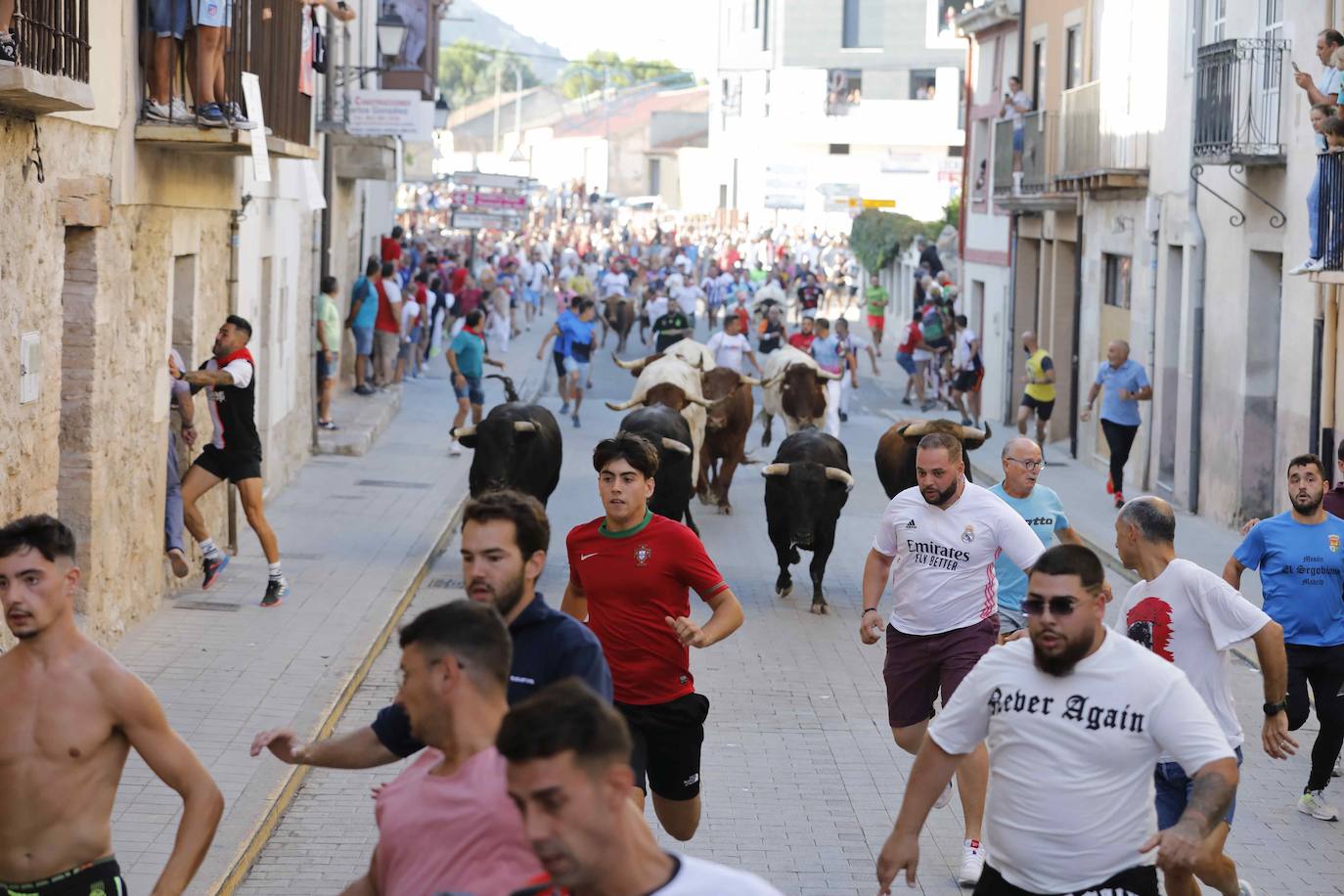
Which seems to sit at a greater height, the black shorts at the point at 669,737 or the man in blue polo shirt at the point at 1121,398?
the man in blue polo shirt at the point at 1121,398

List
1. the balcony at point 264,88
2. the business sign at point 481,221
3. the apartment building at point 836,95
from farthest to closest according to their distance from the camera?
1. the apartment building at point 836,95
2. the business sign at point 481,221
3. the balcony at point 264,88

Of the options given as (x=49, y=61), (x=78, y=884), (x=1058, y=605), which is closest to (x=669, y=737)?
(x=1058, y=605)

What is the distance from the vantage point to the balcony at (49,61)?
361 inches

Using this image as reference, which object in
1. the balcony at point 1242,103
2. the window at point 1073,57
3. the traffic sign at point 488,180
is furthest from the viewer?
the traffic sign at point 488,180

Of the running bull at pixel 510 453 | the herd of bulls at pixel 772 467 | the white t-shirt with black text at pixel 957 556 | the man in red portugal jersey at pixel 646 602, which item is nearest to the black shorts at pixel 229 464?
the herd of bulls at pixel 772 467

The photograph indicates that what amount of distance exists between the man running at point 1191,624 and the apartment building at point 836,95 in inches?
2206

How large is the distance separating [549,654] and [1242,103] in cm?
1662

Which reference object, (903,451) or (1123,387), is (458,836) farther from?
(1123,387)

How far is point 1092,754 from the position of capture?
5.33m

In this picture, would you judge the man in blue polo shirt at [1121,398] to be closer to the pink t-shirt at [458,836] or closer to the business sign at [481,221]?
the pink t-shirt at [458,836]

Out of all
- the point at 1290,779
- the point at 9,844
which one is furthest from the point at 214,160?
the point at 9,844

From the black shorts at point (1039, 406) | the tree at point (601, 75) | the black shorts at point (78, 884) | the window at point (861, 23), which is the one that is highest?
the tree at point (601, 75)

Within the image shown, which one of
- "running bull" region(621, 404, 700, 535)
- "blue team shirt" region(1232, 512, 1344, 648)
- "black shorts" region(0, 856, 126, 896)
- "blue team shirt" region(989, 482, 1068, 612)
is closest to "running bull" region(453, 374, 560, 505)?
"running bull" region(621, 404, 700, 535)

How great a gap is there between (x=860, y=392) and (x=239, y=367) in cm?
2453
